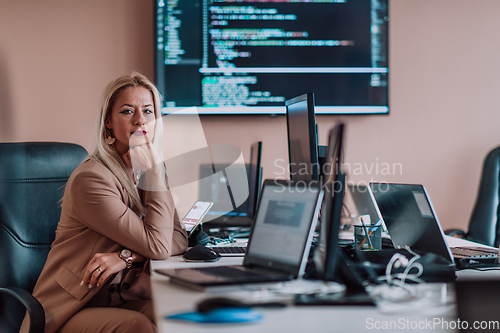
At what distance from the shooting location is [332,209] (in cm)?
90

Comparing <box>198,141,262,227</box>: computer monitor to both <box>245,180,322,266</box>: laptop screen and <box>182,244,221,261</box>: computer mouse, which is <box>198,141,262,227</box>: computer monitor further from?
<box>245,180,322,266</box>: laptop screen

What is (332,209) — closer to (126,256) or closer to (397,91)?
(126,256)

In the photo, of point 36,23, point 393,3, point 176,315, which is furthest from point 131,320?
point 393,3

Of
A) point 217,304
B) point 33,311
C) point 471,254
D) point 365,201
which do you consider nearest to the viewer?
point 217,304

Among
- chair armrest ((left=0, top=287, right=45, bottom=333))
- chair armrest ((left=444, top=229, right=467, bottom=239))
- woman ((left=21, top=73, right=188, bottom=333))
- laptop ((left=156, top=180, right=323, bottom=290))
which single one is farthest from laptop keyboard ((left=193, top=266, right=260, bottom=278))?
chair armrest ((left=444, top=229, right=467, bottom=239))

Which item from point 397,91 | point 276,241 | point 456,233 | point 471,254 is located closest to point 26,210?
point 276,241

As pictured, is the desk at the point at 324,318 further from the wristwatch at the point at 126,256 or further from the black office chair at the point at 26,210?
the black office chair at the point at 26,210

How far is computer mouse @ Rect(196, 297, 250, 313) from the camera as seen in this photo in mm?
719

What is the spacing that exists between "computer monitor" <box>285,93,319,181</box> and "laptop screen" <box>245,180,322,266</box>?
0.41ft

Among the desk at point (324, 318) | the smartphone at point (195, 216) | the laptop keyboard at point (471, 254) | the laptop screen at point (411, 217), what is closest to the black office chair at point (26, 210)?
the smartphone at point (195, 216)

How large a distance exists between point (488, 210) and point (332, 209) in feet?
5.74

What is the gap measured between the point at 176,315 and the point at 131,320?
487 mm

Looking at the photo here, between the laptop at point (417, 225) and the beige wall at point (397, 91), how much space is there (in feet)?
3.88

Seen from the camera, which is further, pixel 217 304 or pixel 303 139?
pixel 303 139
